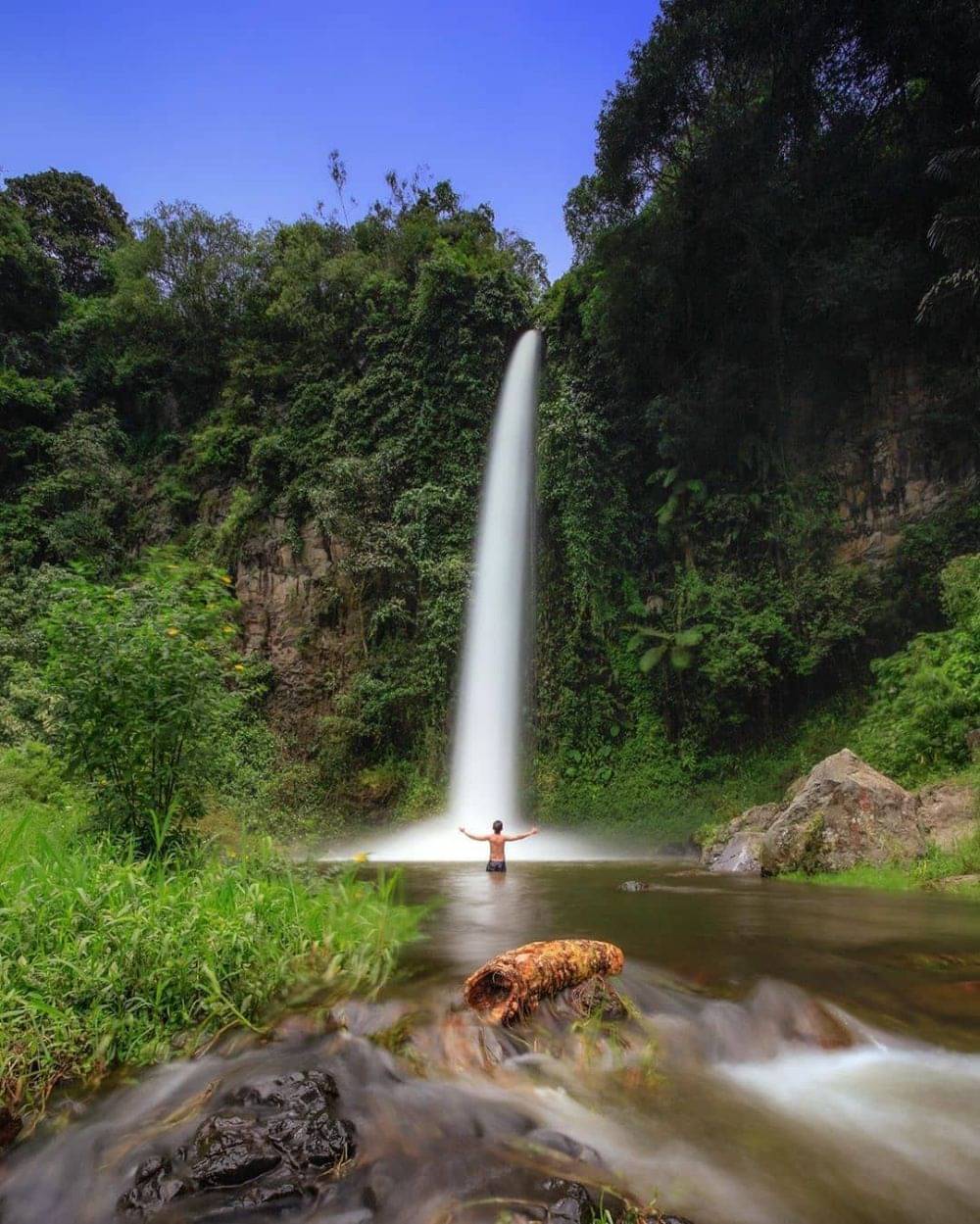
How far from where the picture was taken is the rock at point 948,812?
9.04 meters

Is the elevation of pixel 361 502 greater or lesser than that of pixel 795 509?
greater

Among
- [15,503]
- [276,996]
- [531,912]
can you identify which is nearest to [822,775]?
[531,912]

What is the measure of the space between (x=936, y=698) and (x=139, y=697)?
35.7 feet

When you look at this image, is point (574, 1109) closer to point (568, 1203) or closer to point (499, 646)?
point (568, 1203)

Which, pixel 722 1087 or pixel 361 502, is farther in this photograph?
pixel 361 502

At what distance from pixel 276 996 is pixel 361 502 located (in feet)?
59.4

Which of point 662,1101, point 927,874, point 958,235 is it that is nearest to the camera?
point 662,1101

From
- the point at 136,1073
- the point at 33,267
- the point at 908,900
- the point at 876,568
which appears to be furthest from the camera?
the point at 33,267

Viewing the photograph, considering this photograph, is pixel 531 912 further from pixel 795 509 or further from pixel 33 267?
pixel 33 267

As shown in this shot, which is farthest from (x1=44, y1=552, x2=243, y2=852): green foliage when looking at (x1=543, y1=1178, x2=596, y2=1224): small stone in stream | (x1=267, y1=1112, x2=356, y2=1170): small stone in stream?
(x1=543, y1=1178, x2=596, y2=1224): small stone in stream

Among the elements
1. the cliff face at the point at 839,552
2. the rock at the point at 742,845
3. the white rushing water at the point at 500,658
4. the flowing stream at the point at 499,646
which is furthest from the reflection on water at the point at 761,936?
the cliff face at the point at 839,552

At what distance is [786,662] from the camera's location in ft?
52.1

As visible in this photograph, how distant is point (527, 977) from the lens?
3.54 m

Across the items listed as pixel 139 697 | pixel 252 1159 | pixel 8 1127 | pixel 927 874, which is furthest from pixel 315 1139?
pixel 927 874
